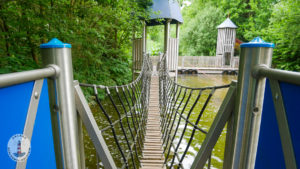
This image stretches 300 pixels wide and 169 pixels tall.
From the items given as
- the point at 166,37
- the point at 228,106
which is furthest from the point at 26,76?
the point at 166,37

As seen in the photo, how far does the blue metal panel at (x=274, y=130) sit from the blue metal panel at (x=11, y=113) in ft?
2.78

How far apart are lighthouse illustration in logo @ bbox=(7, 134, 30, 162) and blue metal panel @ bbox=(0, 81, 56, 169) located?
0.01 meters

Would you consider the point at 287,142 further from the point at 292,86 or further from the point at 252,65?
the point at 252,65

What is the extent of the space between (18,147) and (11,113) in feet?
0.39

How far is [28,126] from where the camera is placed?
638 millimetres

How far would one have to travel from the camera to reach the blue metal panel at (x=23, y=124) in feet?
1.81

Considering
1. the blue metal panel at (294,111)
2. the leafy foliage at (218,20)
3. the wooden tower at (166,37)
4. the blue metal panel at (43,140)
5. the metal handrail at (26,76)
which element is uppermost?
the leafy foliage at (218,20)

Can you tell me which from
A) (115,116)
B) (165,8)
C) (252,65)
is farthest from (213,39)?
(252,65)

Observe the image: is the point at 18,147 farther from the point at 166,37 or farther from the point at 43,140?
the point at 166,37

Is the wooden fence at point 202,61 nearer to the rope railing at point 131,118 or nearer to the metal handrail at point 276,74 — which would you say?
the rope railing at point 131,118

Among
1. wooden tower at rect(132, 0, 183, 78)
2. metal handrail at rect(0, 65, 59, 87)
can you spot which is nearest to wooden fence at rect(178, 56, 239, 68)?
wooden tower at rect(132, 0, 183, 78)

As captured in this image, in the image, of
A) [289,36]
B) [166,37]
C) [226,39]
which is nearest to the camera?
[166,37]

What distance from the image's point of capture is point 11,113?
0.57m

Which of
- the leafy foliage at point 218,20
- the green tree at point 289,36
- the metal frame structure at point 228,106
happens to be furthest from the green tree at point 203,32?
the metal frame structure at point 228,106
